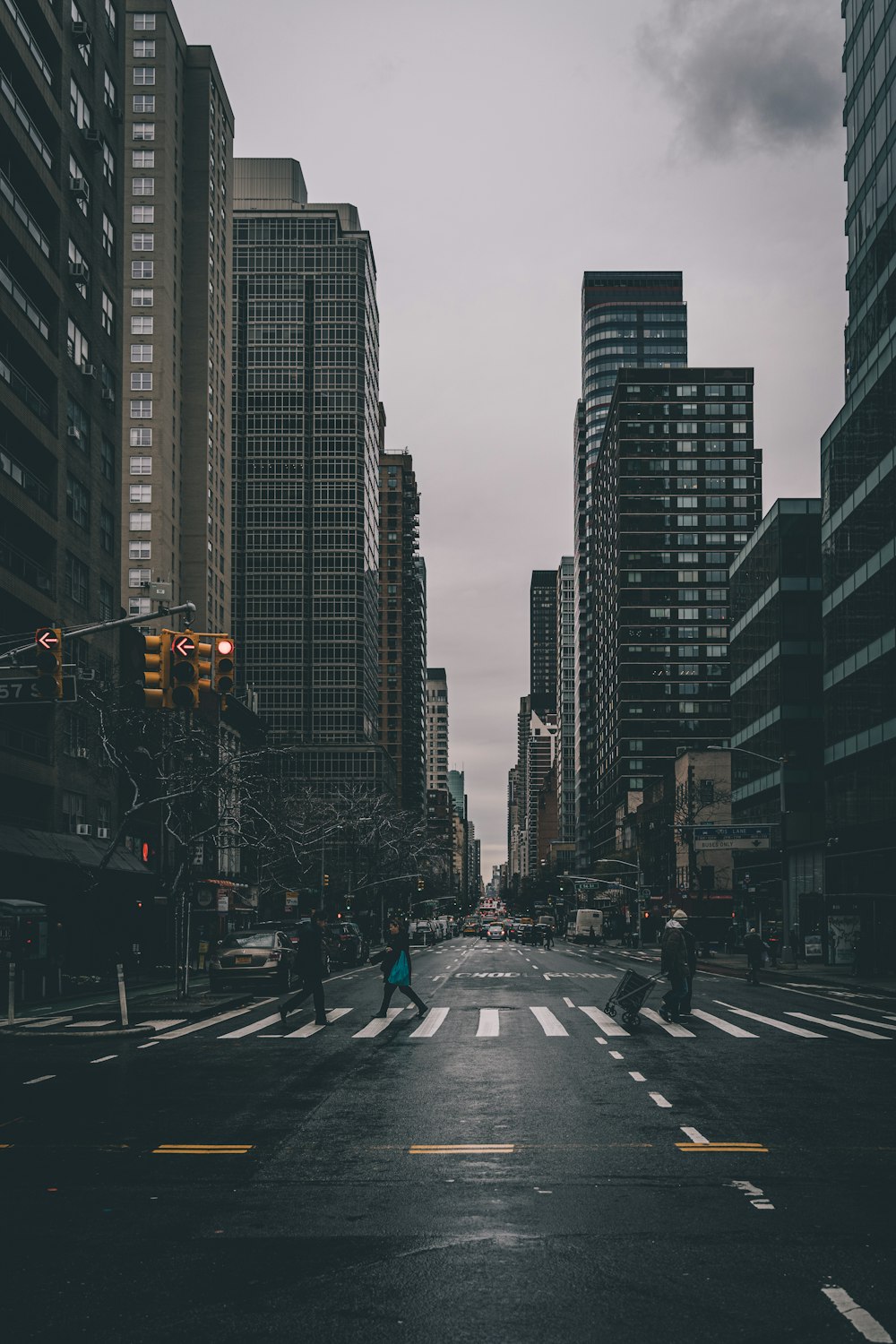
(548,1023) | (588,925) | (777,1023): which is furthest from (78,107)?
(588,925)

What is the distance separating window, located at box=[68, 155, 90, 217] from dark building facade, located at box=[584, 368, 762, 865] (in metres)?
113

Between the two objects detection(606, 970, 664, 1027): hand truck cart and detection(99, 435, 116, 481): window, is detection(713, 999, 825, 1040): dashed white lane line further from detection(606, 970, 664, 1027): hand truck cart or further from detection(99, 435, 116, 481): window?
detection(99, 435, 116, 481): window

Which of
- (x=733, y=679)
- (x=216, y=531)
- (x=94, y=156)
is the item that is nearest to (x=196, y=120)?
(x=216, y=531)

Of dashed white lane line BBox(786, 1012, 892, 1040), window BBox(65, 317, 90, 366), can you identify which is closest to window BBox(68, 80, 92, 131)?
window BBox(65, 317, 90, 366)

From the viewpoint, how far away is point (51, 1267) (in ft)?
26.6

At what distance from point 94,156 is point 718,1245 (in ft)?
190

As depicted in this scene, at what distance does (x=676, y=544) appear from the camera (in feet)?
536

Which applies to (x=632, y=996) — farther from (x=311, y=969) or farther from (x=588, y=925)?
(x=588, y=925)

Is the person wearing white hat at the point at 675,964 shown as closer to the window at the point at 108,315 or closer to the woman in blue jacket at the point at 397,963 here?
the woman in blue jacket at the point at 397,963

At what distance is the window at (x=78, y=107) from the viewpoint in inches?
2124

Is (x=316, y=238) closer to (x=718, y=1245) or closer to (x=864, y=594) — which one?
(x=864, y=594)

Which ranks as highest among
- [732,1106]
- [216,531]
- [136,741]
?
[216,531]

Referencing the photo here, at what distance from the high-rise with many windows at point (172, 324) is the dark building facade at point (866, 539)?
49975mm

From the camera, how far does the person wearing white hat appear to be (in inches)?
941
